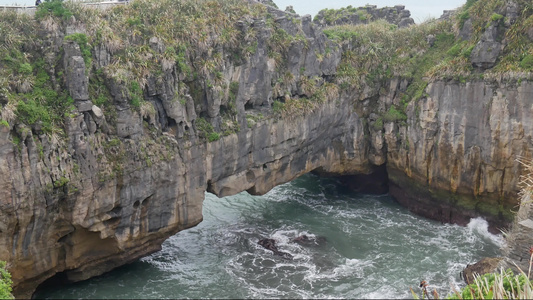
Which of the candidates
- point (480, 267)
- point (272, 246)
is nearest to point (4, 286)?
point (272, 246)

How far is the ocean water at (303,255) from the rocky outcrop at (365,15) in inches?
592

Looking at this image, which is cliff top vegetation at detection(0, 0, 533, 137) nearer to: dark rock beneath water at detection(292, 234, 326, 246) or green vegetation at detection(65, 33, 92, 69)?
green vegetation at detection(65, 33, 92, 69)

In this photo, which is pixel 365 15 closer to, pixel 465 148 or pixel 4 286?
pixel 465 148

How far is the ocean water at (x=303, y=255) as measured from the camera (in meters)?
21.7

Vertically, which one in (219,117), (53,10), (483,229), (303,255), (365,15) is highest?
(365,15)

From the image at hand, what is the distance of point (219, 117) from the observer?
80.4 ft

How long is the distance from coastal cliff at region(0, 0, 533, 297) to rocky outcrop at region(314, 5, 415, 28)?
7617 mm

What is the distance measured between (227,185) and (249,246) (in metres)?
3.06

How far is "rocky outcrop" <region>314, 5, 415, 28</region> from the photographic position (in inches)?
1559

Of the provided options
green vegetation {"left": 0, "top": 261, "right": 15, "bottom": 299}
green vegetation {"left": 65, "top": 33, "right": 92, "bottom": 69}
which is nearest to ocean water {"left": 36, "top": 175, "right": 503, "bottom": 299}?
green vegetation {"left": 0, "top": 261, "right": 15, "bottom": 299}

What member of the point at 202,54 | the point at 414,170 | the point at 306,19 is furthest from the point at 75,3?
the point at 414,170

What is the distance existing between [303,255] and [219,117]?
289 inches

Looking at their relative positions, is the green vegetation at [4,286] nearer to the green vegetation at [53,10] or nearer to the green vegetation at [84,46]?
the green vegetation at [84,46]

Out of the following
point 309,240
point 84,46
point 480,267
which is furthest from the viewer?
point 309,240
